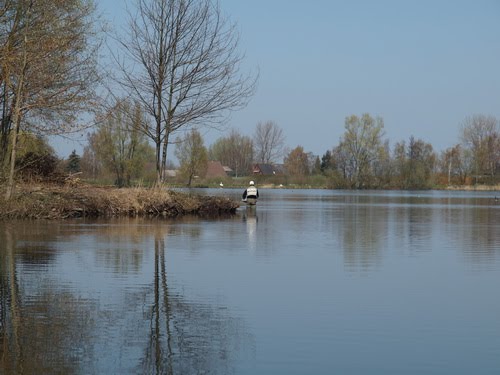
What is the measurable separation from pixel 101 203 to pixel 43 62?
574 centimetres

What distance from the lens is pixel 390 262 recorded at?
14.5 m

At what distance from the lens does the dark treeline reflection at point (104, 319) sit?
6.33 metres

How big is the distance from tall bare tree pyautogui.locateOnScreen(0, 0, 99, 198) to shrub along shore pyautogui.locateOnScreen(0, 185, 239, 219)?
0.87 m

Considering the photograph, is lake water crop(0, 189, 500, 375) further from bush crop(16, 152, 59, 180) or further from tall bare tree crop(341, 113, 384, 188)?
tall bare tree crop(341, 113, 384, 188)

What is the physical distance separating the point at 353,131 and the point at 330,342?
10107cm

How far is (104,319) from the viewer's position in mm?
8031

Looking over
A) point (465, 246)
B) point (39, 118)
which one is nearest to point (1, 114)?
point (39, 118)

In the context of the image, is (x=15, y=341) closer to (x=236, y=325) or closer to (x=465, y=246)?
(x=236, y=325)

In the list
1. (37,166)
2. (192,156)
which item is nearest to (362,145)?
(192,156)

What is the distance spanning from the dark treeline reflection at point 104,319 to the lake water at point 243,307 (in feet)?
0.06

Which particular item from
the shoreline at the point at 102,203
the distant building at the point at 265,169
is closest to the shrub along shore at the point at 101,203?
the shoreline at the point at 102,203

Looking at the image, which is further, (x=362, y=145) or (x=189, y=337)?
(x=362, y=145)

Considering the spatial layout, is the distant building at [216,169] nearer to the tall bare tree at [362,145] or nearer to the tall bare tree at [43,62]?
the tall bare tree at [362,145]

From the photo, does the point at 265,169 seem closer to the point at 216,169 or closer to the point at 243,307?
the point at 216,169
